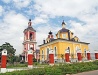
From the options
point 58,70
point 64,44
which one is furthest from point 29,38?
point 58,70

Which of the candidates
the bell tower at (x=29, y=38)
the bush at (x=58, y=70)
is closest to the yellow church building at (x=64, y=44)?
the bell tower at (x=29, y=38)

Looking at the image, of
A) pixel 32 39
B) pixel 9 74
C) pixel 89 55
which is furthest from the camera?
pixel 32 39

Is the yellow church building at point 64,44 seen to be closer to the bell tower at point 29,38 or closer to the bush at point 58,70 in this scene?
the bell tower at point 29,38

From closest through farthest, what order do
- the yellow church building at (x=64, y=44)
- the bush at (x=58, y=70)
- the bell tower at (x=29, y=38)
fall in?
the bush at (x=58, y=70), the yellow church building at (x=64, y=44), the bell tower at (x=29, y=38)

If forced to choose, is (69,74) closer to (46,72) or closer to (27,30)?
(46,72)

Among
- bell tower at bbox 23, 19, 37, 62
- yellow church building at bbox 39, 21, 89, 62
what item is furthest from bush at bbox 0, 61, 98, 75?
bell tower at bbox 23, 19, 37, 62

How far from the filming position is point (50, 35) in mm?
46781

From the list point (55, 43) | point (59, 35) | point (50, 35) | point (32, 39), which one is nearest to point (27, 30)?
point (32, 39)

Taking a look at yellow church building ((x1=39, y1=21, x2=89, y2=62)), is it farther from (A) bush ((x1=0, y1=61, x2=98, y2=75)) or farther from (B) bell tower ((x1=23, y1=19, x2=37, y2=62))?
(A) bush ((x1=0, y1=61, x2=98, y2=75))

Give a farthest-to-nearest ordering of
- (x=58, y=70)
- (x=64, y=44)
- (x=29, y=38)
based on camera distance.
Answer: (x=29, y=38)
(x=64, y=44)
(x=58, y=70)

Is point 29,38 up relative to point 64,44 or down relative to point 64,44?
up

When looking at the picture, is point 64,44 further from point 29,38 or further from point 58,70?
point 58,70

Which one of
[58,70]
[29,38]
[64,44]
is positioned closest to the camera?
[58,70]

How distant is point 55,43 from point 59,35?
197 inches
